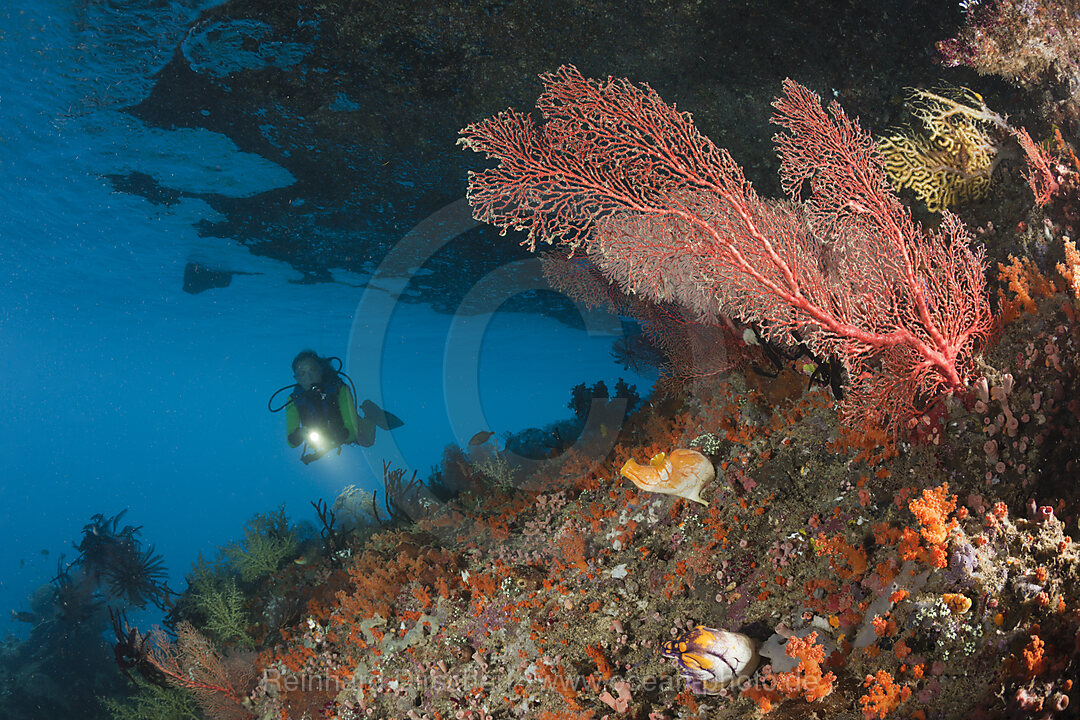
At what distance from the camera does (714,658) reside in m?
2.54

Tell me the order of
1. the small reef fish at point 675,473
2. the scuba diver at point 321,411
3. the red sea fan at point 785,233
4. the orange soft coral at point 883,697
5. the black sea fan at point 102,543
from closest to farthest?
1. the orange soft coral at point 883,697
2. the red sea fan at point 785,233
3. the small reef fish at point 675,473
4. the black sea fan at point 102,543
5. the scuba diver at point 321,411

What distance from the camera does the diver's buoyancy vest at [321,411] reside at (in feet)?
36.8

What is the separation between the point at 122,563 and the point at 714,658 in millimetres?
13475

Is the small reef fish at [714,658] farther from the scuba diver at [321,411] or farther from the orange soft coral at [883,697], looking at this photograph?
the scuba diver at [321,411]

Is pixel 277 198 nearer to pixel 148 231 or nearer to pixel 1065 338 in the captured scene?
pixel 148 231

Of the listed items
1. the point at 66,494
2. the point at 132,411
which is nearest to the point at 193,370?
the point at 132,411

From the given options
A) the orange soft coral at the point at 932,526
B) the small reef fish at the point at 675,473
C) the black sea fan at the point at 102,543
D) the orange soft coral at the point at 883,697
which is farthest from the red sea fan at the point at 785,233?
the black sea fan at the point at 102,543

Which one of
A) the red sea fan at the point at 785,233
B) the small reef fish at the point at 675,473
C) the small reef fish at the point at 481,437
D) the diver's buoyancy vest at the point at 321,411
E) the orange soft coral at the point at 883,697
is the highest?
the diver's buoyancy vest at the point at 321,411

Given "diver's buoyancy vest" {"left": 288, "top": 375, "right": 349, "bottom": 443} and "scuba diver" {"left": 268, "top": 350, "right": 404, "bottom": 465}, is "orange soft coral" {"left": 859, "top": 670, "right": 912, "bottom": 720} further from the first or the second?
"diver's buoyancy vest" {"left": 288, "top": 375, "right": 349, "bottom": 443}

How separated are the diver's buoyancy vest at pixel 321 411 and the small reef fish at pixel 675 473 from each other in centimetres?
925

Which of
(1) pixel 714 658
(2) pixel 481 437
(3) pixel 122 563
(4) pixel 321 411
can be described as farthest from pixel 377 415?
(1) pixel 714 658

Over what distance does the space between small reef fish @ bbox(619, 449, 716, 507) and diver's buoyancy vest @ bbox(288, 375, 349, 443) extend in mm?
9255

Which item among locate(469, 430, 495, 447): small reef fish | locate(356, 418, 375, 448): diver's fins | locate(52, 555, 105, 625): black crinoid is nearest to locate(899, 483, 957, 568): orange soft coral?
locate(469, 430, 495, 447): small reef fish

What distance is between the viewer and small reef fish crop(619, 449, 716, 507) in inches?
143
